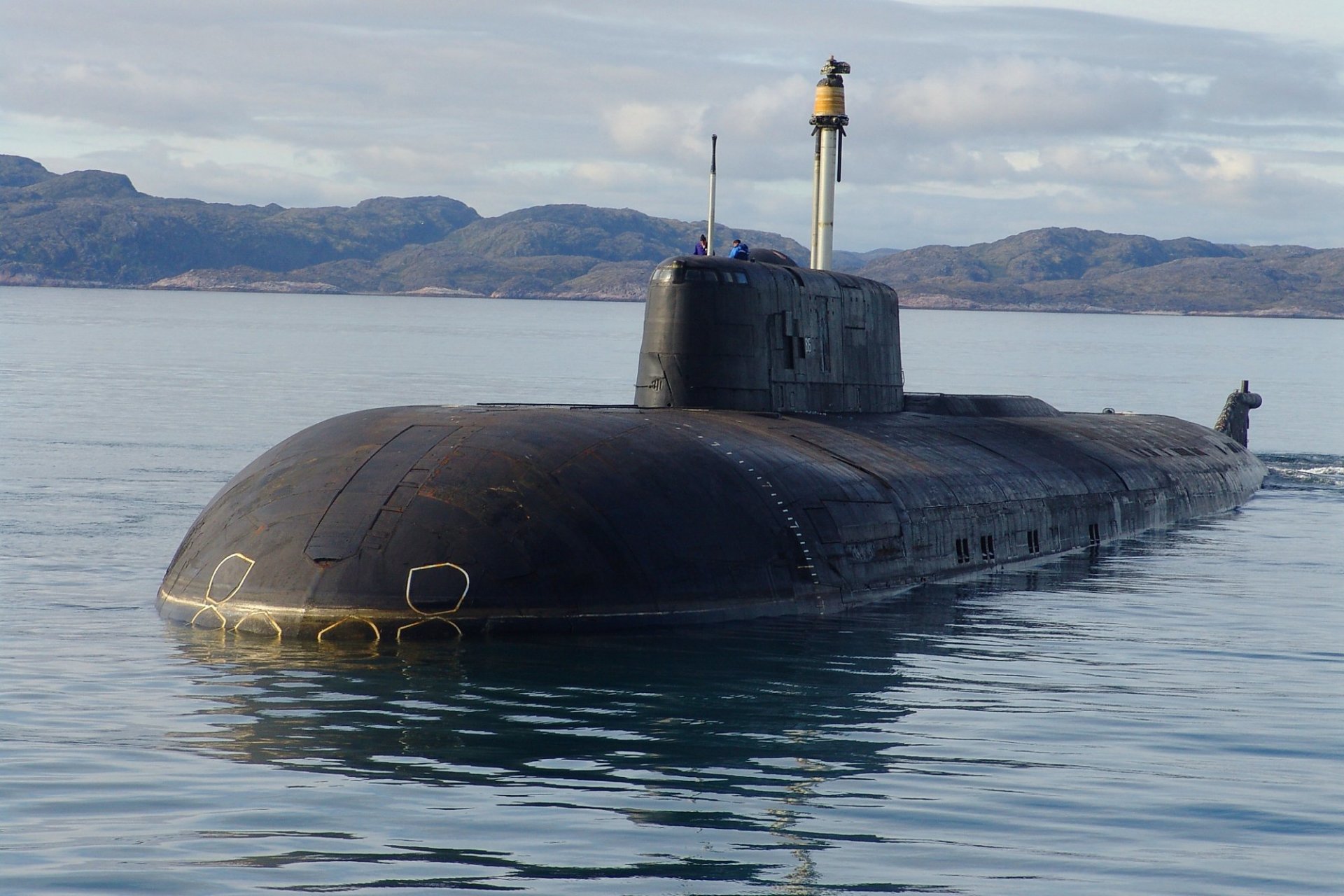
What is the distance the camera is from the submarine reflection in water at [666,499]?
1628 cm

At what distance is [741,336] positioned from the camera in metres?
23.0

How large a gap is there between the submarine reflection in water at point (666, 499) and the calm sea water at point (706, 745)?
51 centimetres

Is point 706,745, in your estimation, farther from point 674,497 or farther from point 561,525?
point 674,497

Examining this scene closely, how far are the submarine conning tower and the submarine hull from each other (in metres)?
0.63

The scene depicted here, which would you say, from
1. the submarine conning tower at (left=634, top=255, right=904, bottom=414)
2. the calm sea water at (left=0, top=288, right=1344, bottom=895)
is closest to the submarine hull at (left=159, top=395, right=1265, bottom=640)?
the calm sea water at (left=0, top=288, right=1344, bottom=895)

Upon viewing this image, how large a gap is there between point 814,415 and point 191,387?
42.0m

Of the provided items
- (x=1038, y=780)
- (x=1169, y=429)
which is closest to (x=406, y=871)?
(x=1038, y=780)

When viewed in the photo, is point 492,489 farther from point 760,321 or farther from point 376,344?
point 376,344

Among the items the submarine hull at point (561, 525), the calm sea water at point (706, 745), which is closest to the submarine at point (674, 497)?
the submarine hull at point (561, 525)

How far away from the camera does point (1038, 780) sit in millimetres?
12016

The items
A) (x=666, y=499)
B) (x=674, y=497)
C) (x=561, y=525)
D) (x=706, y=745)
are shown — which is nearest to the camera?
(x=706, y=745)

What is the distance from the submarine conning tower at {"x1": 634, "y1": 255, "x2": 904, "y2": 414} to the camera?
22625mm

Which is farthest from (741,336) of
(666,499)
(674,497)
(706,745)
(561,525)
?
(706,745)

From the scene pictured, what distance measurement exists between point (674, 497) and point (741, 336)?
5.45m
